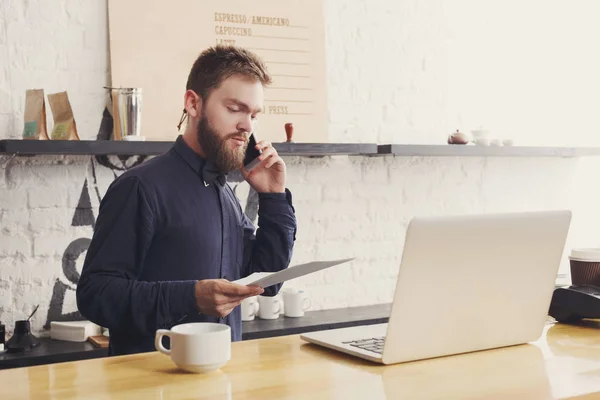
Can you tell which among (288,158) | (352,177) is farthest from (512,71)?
(288,158)

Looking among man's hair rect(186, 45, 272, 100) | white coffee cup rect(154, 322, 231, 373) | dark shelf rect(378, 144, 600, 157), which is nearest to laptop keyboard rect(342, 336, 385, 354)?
white coffee cup rect(154, 322, 231, 373)

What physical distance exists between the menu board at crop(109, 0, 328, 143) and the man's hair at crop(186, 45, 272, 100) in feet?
2.78

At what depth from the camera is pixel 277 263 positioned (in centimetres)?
227

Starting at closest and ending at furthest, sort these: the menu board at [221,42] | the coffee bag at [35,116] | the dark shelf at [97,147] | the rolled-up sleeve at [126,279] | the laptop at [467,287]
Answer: the laptop at [467,287], the rolled-up sleeve at [126,279], the dark shelf at [97,147], the coffee bag at [35,116], the menu board at [221,42]

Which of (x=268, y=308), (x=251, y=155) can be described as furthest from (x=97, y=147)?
(x=268, y=308)

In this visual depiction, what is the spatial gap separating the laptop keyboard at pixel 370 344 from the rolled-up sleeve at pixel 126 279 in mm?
391

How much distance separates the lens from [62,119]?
2.82 meters

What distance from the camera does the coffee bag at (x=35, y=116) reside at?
2.76 m

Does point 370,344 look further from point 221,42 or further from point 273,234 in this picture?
point 221,42

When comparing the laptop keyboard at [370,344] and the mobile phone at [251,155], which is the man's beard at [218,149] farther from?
the laptop keyboard at [370,344]

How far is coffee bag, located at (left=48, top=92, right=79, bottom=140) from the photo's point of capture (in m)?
2.80

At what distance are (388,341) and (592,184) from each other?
3257 mm

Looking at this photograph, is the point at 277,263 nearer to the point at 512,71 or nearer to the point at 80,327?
the point at 80,327

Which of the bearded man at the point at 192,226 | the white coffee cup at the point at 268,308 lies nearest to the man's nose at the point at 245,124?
the bearded man at the point at 192,226
